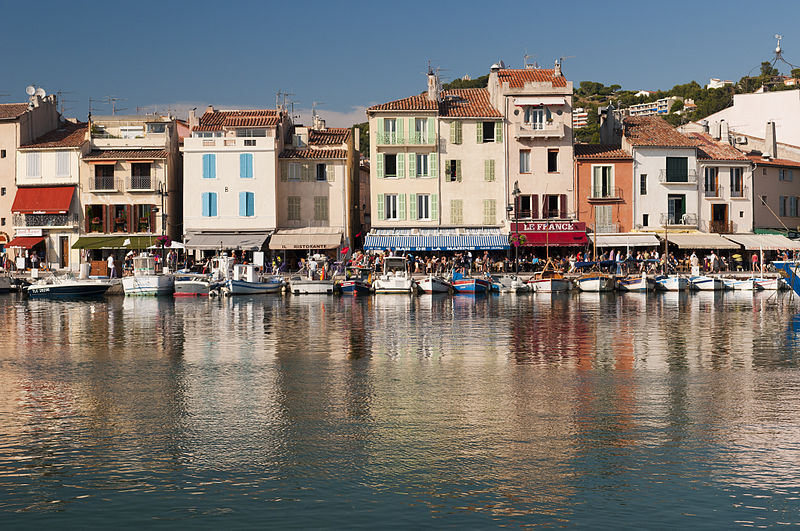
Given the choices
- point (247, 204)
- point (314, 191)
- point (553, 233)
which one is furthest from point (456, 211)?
point (247, 204)

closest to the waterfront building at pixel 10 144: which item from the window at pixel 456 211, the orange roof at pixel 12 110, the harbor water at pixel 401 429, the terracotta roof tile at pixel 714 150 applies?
the orange roof at pixel 12 110

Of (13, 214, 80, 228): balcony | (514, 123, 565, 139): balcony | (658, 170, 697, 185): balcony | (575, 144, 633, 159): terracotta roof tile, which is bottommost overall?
(13, 214, 80, 228): balcony

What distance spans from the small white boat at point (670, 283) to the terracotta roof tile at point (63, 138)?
44137 millimetres

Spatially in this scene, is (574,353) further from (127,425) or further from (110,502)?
(110,502)

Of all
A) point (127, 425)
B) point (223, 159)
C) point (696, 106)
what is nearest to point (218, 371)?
point (127, 425)

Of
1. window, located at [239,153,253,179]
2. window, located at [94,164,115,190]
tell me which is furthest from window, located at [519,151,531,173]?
window, located at [94,164,115,190]

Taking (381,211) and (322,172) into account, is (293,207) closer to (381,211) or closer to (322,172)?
(322,172)

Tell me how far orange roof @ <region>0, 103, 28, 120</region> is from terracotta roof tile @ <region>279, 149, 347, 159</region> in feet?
67.4

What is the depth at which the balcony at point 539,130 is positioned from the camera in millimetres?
72812

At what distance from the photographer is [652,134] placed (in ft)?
250

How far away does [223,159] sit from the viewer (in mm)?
72688

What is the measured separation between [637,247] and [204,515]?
62.4m

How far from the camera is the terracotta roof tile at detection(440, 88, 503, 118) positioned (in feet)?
241

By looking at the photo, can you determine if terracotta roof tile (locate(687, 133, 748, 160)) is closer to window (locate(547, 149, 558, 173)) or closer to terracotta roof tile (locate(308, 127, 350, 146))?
window (locate(547, 149, 558, 173))
